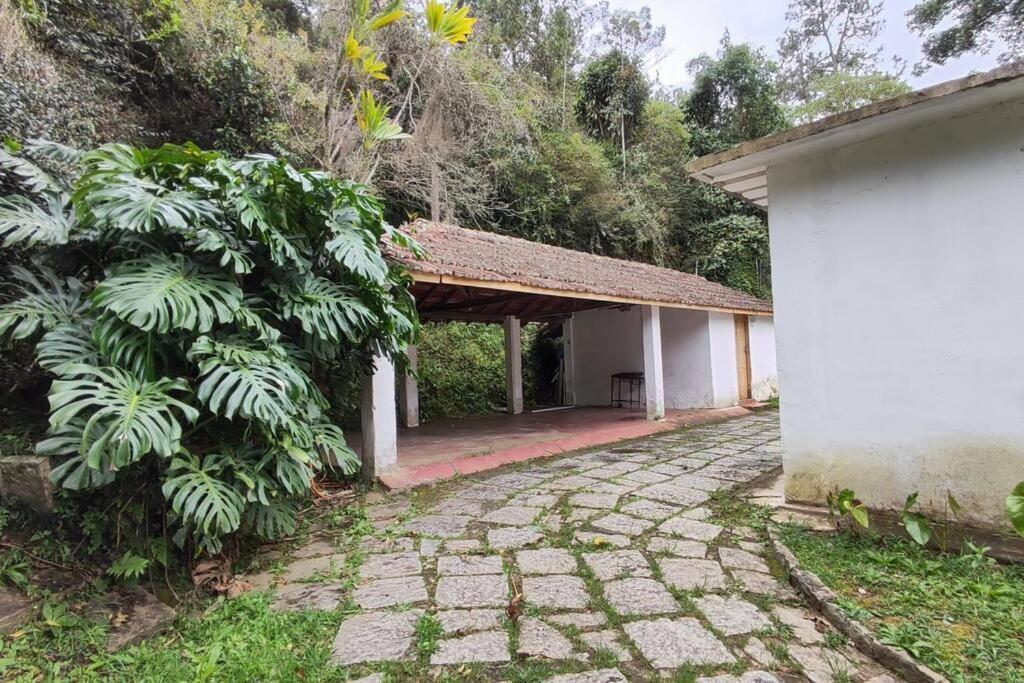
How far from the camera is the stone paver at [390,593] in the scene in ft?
7.97

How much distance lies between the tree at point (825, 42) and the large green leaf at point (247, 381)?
24.5 meters

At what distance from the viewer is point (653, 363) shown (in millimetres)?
8047

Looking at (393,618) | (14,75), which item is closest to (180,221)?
(393,618)

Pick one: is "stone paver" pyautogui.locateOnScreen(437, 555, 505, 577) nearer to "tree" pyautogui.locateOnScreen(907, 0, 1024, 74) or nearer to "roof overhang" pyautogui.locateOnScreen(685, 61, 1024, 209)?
"roof overhang" pyautogui.locateOnScreen(685, 61, 1024, 209)

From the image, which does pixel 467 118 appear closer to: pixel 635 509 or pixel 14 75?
pixel 14 75

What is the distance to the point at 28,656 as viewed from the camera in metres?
2.01

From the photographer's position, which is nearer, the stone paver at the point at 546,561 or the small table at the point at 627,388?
the stone paver at the point at 546,561

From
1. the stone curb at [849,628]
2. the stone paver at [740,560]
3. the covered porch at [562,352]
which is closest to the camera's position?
the stone curb at [849,628]

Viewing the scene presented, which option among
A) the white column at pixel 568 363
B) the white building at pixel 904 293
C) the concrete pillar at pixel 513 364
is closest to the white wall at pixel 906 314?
the white building at pixel 904 293

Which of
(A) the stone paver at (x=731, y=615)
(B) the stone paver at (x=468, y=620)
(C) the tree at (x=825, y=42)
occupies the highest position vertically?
(C) the tree at (x=825, y=42)

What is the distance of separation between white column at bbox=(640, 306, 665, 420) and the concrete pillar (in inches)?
109

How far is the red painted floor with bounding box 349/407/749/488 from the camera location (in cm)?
508

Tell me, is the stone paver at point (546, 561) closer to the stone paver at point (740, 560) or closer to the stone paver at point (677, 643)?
the stone paver at point (677, 643)

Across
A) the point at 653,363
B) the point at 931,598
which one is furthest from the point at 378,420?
the point at 653,363
